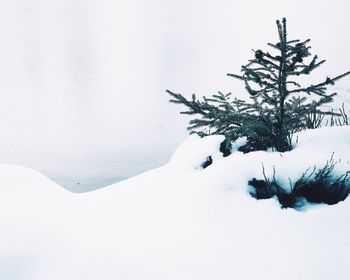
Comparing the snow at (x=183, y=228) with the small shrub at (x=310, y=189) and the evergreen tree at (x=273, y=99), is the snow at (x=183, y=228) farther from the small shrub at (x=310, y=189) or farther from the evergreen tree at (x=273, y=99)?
the evergreen tree at (x=273, y=99)

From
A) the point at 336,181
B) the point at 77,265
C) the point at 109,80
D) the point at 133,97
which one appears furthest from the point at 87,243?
the point at 109,80

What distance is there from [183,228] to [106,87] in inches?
699

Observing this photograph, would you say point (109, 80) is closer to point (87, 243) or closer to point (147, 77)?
point (147, 77)

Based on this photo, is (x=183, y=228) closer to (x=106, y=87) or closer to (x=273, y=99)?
(x=273, y=99)

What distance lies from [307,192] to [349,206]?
17.3 inches

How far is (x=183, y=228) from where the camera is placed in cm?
350

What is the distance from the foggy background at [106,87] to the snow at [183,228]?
21.9 ft

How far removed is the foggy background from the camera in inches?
492

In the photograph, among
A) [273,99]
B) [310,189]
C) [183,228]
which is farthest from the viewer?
[273,99]

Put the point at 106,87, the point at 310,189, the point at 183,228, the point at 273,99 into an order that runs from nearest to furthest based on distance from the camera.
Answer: the point at 183,228, the point at 310,189, the point at 273,99, the point at 106,87

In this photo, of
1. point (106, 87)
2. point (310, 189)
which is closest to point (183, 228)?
point (310, 189)

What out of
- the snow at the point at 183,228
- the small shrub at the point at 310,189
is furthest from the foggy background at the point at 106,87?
the small shrub at the point at 310,189

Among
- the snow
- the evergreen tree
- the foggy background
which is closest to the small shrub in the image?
the snow

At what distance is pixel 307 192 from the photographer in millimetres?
3857
